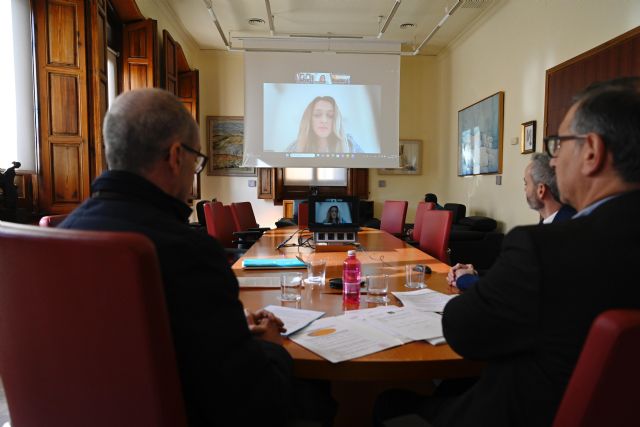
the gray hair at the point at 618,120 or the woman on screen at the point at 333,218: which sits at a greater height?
the gray hair at the point at 618,120

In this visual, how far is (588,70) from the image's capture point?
3.71 metres

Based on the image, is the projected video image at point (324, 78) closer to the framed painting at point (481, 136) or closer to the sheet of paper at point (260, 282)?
the framed painting at point (481, 136)

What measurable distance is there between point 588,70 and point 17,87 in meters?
4.93

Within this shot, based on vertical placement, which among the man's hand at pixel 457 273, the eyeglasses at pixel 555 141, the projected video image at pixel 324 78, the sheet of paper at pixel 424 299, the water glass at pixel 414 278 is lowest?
the sheet of paper at pixel 424 299

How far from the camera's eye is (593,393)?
1.83 ft

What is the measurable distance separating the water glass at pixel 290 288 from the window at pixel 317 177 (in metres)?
5.83

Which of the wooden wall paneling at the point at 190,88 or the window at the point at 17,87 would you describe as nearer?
the window at the point at 17,87

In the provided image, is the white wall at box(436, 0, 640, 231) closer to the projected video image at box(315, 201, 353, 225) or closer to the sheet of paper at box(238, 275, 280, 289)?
the projected video image at box(315, 201, 353, 225)

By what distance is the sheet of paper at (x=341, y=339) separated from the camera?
3.30 feet

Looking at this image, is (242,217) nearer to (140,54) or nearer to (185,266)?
(140,54)

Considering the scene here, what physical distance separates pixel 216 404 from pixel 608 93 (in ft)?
3.17

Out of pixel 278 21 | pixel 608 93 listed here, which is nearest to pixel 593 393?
pixel 608 93

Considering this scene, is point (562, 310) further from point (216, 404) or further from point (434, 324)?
point (216, 404)

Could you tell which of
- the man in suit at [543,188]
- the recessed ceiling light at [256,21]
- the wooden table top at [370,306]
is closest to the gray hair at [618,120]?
the wooden table top at [370,306]
